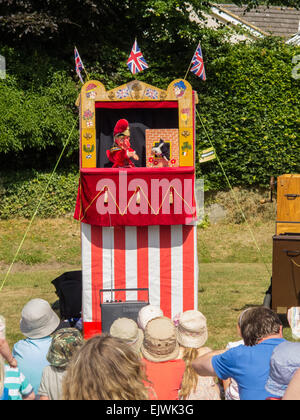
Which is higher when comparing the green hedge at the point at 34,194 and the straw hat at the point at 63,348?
the green hedge at the point at 34,194

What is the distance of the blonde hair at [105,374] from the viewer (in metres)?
2.26

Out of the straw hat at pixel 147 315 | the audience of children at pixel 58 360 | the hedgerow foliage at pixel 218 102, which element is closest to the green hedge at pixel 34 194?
the hedgerow foliage at pixel 218 102

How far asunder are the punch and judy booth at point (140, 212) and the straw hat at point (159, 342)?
2.61 meters

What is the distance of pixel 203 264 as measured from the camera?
1090 cm

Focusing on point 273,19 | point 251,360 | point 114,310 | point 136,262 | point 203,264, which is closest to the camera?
point 251,360

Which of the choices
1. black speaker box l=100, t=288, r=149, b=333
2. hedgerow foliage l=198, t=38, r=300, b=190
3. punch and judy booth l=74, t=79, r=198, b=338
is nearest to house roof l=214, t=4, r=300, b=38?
hedgerow foliage l=198, t=38, r=300, b=190

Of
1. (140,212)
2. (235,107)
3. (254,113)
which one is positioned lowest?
(140,212)

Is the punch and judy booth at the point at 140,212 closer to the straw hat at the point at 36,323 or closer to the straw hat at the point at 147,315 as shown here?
the straw hat at the point at 147,315

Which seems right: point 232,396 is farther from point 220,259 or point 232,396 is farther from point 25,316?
point 220,259

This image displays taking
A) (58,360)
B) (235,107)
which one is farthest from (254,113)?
(58,360)

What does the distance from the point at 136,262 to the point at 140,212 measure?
61 cm

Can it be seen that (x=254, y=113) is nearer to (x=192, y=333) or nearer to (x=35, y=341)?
(x=192, y=333)

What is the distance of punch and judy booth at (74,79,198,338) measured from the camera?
237 inches

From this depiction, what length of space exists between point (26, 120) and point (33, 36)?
2.11m
